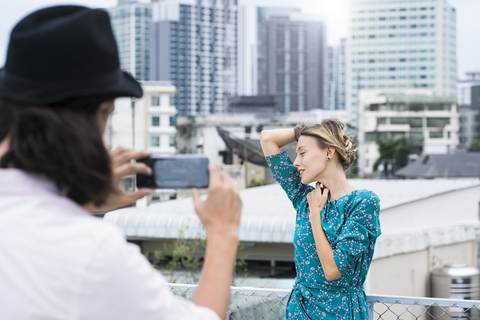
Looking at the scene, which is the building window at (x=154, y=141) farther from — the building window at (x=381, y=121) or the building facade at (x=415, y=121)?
the building window at (x=381, y=121)

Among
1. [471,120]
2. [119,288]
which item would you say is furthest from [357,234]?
[471,120]

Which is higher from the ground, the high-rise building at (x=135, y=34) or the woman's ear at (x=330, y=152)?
the high-rise building at (x=135, y=34)

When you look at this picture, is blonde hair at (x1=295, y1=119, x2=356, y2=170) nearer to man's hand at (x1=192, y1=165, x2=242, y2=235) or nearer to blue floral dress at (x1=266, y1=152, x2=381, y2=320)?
blue floral dress at (x1=266, y1=152, x2=381, y2=320)

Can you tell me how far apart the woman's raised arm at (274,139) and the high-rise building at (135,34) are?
125 meters

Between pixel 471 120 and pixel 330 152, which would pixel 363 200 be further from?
pixel 471 120

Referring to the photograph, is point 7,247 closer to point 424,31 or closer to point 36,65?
point 36,65

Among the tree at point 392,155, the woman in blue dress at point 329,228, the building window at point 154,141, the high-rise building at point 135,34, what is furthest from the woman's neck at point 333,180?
the high-rise building at point 135,34

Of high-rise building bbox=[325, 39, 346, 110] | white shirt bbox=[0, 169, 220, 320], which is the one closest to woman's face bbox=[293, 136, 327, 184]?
white shirt bbox=[0, 169, 220, 320]

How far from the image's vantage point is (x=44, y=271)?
0.79 metres

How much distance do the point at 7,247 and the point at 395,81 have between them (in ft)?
329

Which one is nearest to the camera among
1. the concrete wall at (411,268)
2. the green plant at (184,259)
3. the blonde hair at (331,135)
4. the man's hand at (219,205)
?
the man's hand at (219,205)

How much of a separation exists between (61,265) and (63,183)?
0.14m

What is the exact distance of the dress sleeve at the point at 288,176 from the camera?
2.27 metres

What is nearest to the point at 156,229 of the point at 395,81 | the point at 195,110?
the point at 395,81
